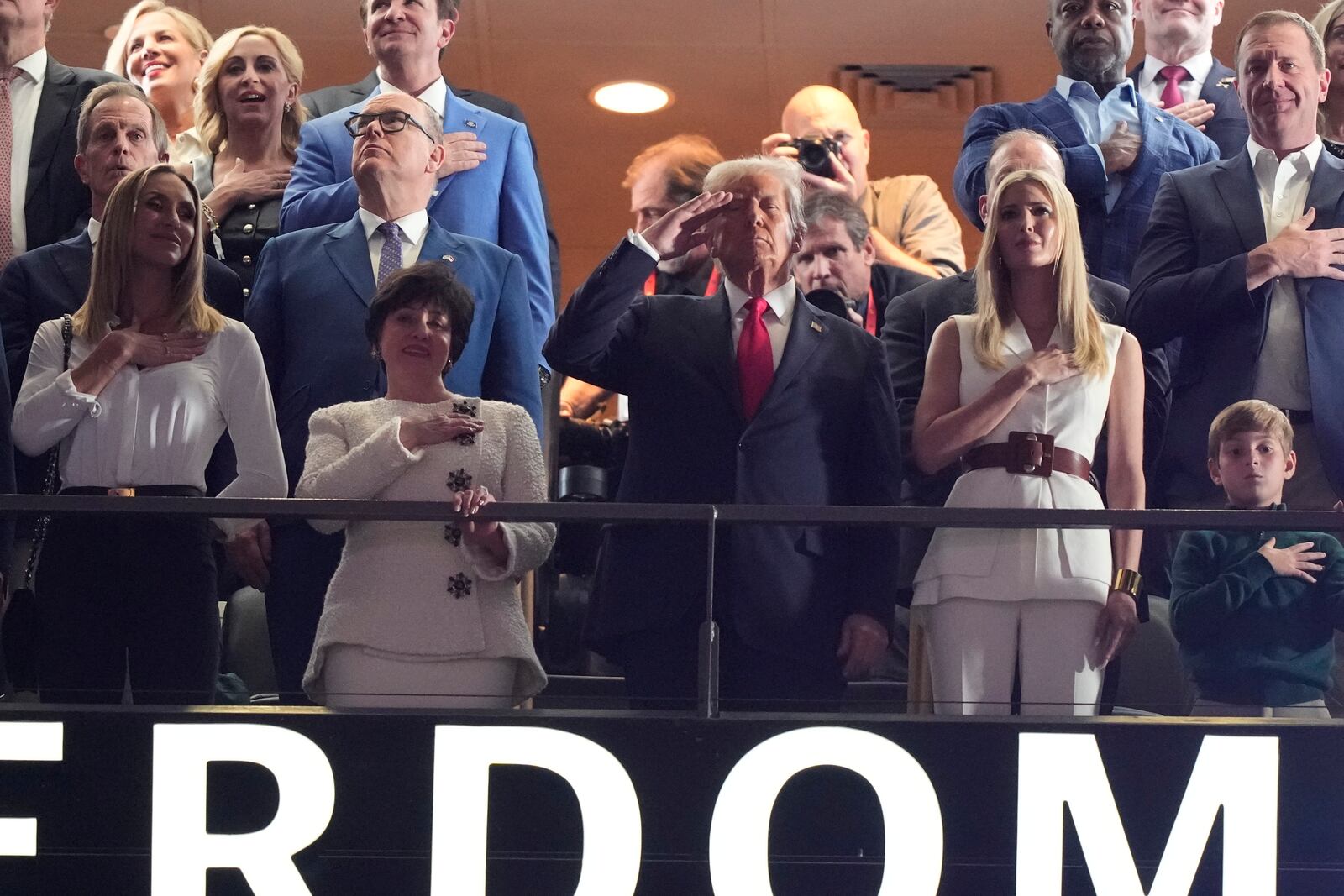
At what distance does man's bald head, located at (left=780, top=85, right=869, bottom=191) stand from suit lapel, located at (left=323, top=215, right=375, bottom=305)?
150cm

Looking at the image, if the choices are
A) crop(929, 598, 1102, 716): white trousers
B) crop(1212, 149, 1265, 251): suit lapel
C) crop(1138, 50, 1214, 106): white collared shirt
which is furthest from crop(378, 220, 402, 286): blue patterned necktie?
crop(1138, 50, 1214, 106): white collared shirt

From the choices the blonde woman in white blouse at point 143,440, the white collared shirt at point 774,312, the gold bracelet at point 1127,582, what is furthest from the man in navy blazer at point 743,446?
the blonde woman in white blouse at point 143,440

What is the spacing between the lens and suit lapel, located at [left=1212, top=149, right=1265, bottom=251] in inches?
155

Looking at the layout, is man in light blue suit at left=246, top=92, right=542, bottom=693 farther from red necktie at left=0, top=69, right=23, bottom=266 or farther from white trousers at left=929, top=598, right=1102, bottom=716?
white trousers at left=929, top=598, right=1102, bottom=716

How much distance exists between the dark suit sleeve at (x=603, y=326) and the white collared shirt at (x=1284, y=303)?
120 cm

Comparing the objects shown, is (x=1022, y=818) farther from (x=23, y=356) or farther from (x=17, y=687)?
Result: (x=23, y=356)

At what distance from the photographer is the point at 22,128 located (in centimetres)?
432

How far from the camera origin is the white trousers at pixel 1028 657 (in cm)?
328

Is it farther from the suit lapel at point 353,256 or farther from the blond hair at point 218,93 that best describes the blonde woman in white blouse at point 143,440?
the blond hair at point 218,93

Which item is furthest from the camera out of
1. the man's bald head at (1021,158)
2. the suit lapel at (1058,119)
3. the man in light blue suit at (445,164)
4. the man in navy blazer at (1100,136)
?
the suit lapel at (1058,119)

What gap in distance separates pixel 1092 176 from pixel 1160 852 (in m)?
1.52

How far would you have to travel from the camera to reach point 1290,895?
325 cm

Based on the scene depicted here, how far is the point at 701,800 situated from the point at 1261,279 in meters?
1.46

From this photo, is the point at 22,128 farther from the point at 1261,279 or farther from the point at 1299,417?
the point at 1299,417
